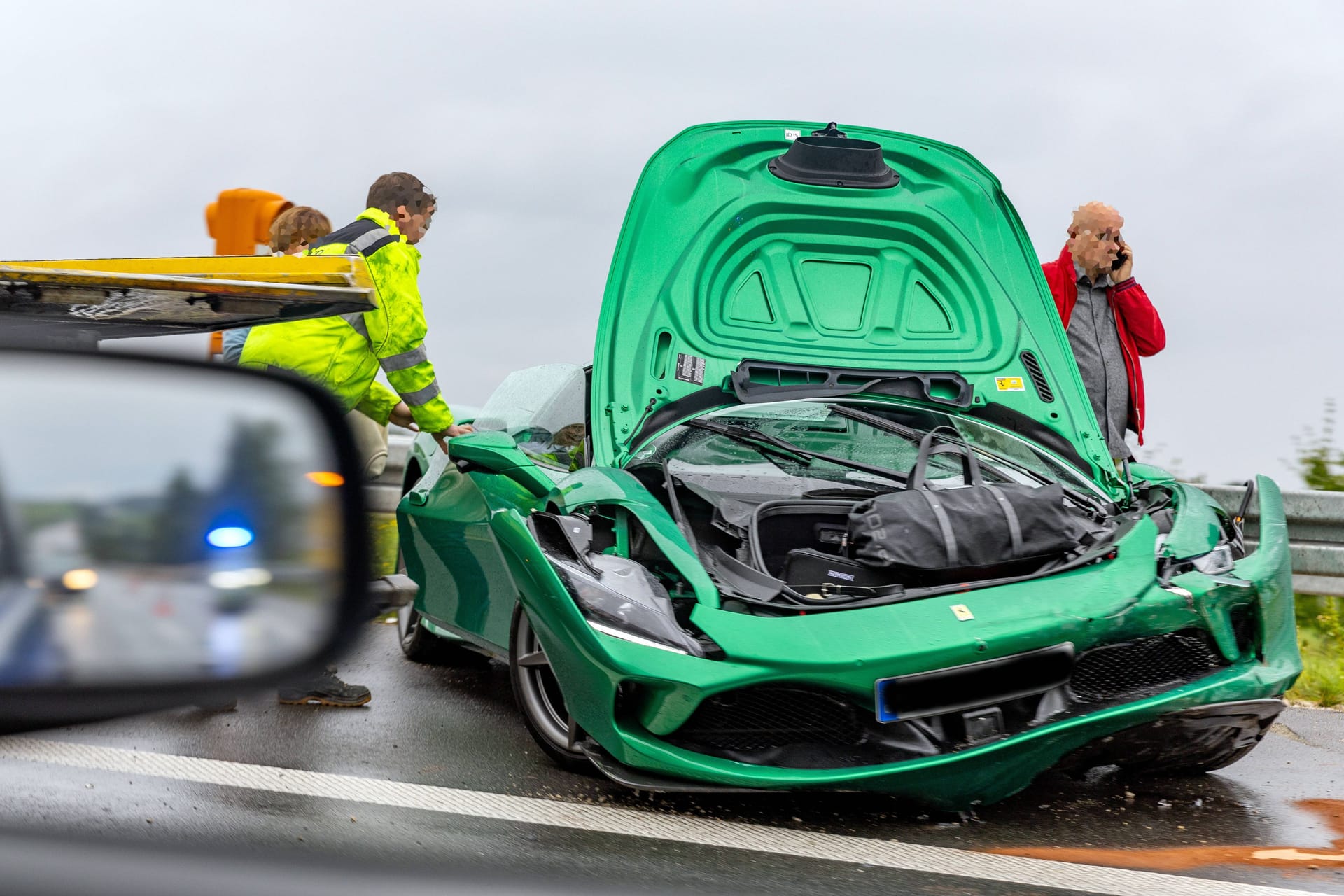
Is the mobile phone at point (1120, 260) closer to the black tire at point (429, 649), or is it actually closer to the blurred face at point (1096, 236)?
the blurred face at point (1096, 236)

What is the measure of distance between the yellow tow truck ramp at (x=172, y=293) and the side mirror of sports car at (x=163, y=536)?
93 centimetres

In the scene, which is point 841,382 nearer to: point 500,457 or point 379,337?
point 500,457

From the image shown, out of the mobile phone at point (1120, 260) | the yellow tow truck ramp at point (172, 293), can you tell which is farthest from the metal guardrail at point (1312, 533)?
the yellow tow truck ramp at point (172, 293)

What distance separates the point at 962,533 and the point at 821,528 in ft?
1.90

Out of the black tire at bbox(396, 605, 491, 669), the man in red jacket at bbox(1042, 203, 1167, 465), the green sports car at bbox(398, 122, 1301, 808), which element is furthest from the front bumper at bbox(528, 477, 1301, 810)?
the man in red jacket at bbox(1042, 203, 1167, 465)

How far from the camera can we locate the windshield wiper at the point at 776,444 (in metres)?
4.89

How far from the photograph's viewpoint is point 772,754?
367 centimetres

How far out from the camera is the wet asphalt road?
332cm

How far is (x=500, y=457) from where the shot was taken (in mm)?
4691

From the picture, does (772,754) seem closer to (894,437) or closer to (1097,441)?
(894,437)

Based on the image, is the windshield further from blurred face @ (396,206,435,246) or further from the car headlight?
blurred face @ (396,206,435,246)

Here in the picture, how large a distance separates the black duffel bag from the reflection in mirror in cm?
282

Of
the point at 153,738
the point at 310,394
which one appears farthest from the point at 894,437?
the point at 310,394

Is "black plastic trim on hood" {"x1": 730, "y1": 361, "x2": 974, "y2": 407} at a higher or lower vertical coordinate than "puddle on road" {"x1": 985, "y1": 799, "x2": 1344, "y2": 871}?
higher
